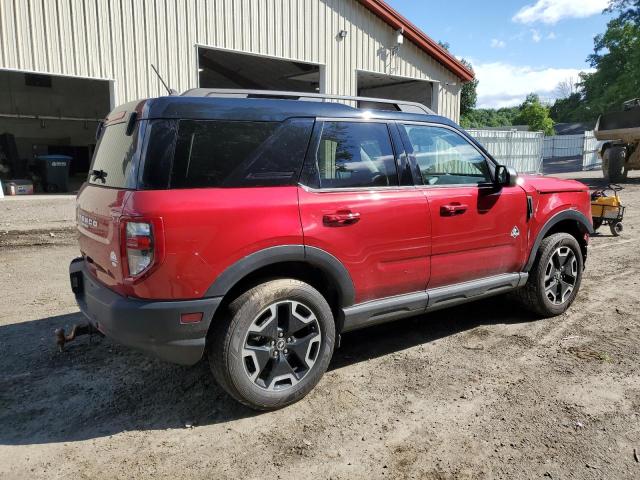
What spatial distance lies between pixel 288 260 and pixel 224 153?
0.74 meters

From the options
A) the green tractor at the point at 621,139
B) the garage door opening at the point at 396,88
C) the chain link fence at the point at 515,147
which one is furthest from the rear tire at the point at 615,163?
the garage door opening at the point at 396,88

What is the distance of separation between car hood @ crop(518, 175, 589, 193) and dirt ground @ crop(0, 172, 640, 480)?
3.93 ft

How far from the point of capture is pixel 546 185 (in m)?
4.63

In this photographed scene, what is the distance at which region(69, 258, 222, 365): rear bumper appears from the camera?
9.19ft

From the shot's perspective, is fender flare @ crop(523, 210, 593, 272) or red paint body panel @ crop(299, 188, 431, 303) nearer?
red paint body panel @ crop(299, 188, 431, 303)

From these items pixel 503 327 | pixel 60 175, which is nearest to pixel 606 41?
pixel 60 175

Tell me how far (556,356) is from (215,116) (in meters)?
3.09

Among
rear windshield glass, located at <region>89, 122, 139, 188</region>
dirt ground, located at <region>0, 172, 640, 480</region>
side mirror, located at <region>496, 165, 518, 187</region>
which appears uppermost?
rear windshield glass, located at <region>89, 122, 139, 188</region>

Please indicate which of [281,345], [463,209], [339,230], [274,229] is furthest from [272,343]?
[463,209]

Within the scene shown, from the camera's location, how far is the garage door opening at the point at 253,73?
17156 mm

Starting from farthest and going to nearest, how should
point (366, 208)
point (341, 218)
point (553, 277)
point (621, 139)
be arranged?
point (621, 139) < point (553, 277) < point (366, 208) < point (341, 218)

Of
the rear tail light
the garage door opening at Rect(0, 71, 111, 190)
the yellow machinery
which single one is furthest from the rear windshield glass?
the garage door opening at Rect(0, 71, 111, 190)

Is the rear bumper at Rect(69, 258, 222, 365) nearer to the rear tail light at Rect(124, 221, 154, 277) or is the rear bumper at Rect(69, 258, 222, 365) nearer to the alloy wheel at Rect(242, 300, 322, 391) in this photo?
the rear tail light at Rect(124, 221, 154, 277)

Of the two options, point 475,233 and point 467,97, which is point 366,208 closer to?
point 475,233
